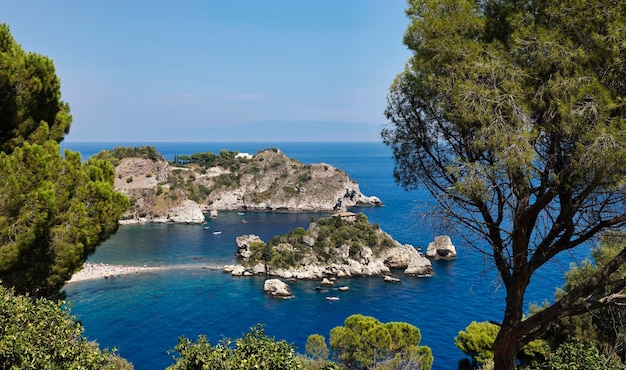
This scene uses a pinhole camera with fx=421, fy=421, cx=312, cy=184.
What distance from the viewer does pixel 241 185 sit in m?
87.7

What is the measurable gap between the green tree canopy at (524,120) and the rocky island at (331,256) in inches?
1564

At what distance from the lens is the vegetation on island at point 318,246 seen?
152 ft

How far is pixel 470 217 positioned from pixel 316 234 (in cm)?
4316

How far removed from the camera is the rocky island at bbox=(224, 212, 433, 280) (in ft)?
148

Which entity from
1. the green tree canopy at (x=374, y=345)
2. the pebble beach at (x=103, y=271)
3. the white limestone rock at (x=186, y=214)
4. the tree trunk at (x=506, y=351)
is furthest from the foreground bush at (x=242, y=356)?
the white limestone rock at (x=186, y=214)

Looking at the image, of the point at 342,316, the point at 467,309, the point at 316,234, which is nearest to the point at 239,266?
the point at 316,234

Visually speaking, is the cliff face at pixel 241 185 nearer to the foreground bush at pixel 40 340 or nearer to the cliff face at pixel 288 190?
the cliff face at pixel 288 190

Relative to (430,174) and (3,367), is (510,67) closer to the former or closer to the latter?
(430,174)

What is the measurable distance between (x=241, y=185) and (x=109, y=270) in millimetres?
43167

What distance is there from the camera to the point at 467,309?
3525cm

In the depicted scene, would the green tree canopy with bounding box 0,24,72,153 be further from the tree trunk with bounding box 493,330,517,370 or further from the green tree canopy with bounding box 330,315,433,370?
the green tree canopy with bounding box 330,315,433,370

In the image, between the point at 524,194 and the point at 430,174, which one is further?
the point at 430,174

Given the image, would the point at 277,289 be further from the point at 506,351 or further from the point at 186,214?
the point at 186,214

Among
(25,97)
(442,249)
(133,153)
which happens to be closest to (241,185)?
(133,153)
